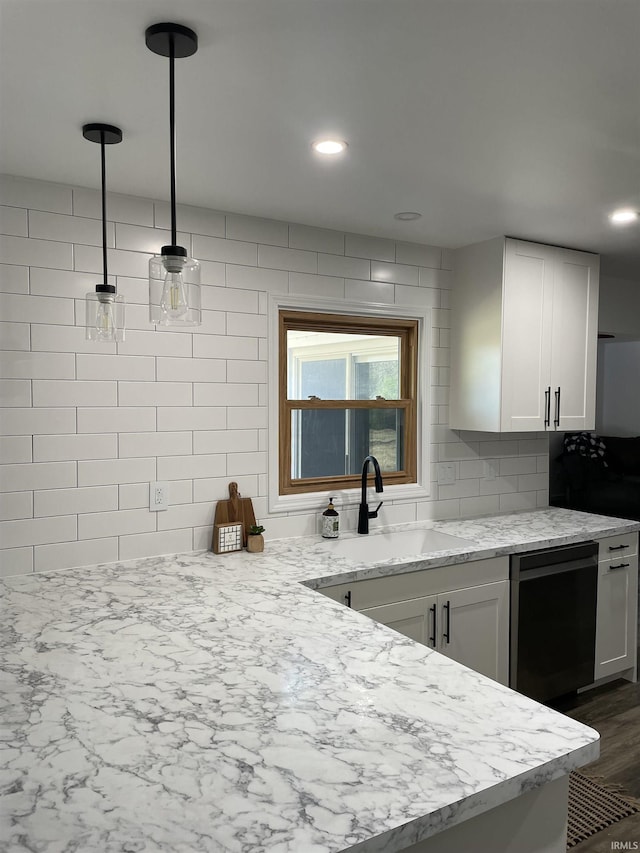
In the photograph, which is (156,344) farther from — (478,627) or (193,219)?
(478,627)

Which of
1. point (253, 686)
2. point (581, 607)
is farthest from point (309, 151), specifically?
point (581, 607)

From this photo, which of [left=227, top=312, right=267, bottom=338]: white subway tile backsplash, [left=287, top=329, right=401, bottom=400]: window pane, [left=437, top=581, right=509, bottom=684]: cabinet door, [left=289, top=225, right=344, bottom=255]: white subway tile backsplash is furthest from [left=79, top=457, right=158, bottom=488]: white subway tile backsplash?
[left=437, top=581, right=509, bottom=684]: cabinet door

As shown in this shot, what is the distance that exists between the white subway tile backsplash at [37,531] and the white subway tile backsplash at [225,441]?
588mm

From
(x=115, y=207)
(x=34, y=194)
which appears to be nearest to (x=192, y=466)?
(x=115, y=207)

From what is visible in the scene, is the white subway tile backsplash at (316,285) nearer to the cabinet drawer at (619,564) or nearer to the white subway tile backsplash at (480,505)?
the white subway tile backsplash at (480,505)

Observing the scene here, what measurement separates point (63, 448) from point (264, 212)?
130 cm

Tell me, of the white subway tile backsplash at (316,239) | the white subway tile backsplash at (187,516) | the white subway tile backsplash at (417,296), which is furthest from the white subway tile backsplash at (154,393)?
the white subway tile backsplash at (417,296)

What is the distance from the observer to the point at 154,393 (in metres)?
2.57

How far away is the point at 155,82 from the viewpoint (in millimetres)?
1590

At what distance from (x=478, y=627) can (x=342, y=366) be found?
4.64 ft

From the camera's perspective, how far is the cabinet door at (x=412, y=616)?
2.54m

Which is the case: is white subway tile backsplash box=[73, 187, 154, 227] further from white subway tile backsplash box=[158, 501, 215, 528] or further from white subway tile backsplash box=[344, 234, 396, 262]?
white subway tile backsplash box=[158, 501, 215, 528]

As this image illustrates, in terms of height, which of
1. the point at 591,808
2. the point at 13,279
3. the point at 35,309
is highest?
the point at 13,279

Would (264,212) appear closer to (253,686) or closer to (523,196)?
(523,196)
